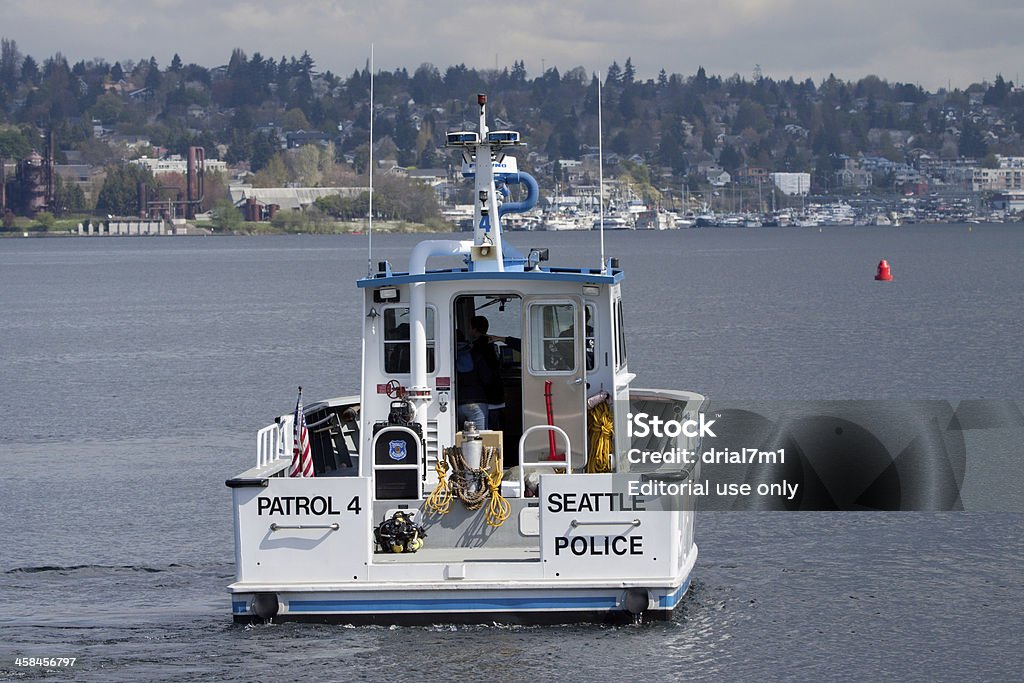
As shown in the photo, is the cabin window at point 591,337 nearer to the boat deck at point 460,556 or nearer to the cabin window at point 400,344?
the cabin window at point 400,344

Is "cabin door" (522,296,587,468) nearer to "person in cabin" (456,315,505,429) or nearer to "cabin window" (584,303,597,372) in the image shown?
"cabin window" (584,303,597,372)

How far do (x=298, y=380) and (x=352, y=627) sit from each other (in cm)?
3226

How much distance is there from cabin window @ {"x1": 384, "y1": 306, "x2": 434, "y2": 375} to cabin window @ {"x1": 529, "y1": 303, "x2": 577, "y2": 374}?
3.64ft

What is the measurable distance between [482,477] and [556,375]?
1.77 metres

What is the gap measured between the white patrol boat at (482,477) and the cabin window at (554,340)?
21 mm

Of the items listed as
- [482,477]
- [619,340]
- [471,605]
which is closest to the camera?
[471,605]

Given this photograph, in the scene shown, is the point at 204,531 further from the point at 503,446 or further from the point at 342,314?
the point at 342,314

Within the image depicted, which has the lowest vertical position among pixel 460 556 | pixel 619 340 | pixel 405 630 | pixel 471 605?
pixel 405 630

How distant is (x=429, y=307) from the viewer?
18891mm

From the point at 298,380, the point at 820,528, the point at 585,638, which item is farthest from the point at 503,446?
the point at 298,380

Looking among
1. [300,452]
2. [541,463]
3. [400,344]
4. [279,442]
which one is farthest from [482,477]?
[279,442]

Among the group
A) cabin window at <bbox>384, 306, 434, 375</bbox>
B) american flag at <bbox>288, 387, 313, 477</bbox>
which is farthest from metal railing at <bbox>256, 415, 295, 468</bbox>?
cabin window at <bbox>384, 306, 434, 375</bbox>

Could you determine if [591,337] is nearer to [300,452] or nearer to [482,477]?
[482,477]

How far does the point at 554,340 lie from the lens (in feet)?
61.9
